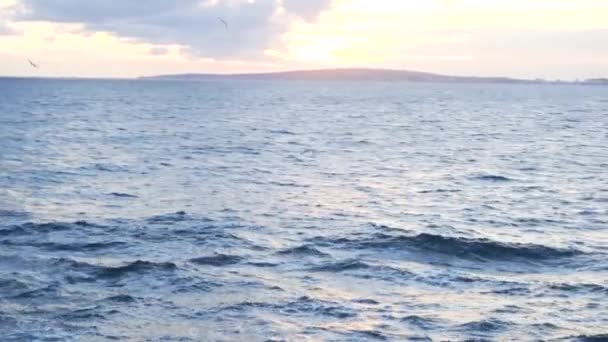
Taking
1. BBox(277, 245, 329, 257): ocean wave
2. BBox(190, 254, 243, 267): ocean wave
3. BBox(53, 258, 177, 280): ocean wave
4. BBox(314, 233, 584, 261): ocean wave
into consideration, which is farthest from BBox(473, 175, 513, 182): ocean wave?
BBox(53, 258, 177, 280): ocean wave

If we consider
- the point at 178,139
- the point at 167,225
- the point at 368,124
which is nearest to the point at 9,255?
the point at 167,225

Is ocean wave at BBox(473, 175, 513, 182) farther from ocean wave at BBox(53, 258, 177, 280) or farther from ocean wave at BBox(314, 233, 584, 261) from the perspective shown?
ocean wave at BBox(53, 258, 177, 280)

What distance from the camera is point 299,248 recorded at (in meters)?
27.1

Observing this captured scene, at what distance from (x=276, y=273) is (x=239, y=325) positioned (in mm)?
4853

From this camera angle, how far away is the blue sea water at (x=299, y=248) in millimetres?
Answer: 19281

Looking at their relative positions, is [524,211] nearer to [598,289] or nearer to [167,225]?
[598,289]

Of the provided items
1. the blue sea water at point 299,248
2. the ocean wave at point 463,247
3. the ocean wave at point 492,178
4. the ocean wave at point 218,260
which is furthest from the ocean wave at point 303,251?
the ocean wave at point 492,178

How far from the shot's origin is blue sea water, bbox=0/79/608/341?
1928 cm

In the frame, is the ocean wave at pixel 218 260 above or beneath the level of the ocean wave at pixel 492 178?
beneath

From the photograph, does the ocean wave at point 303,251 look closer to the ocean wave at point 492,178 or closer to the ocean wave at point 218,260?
the ocean wave at point 218,260

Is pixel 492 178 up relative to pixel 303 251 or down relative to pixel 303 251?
up

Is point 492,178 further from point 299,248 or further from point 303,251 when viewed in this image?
point 303,251

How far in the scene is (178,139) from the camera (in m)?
74.1

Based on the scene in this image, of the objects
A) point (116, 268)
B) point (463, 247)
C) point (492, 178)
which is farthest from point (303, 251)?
point (492, 178)
